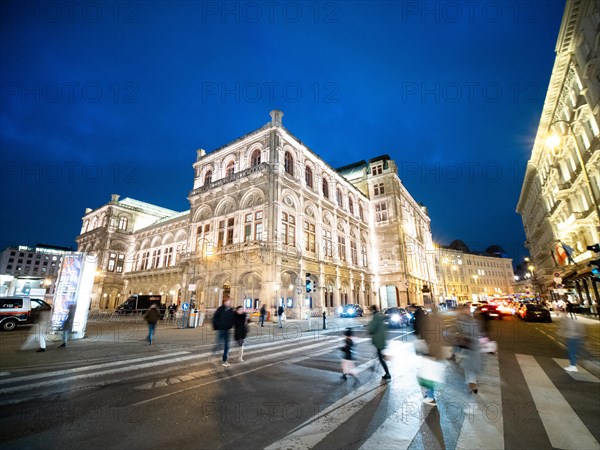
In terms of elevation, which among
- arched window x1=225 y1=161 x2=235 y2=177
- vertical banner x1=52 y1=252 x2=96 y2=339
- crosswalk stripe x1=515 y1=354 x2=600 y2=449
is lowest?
crosswalk stripe x1=515 y1=354 x2=600 y2=449

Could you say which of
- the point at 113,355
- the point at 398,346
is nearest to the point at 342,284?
the point at 398,346

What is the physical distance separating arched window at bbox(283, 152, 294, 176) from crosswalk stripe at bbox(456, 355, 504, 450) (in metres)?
28.7

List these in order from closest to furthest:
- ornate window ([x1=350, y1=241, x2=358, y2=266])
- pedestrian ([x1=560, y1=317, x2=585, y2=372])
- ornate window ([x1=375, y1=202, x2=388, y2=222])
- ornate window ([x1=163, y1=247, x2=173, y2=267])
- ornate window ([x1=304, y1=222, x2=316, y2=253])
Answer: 1. pedestrian ([x1=560, y1=317, x2=585, y2=372])
2. ornate window ([x1=304, y1=222, x2=316, y2=253])
3. ornate window ([x1=350, y1=241, x2=358, y2=266])
4. ornate window ([x1=163, y1=247, x2=173, y2=267])
5. ornate window ([x1=375, y1=202, x2=388, y2=222])

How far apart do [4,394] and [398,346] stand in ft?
40.8

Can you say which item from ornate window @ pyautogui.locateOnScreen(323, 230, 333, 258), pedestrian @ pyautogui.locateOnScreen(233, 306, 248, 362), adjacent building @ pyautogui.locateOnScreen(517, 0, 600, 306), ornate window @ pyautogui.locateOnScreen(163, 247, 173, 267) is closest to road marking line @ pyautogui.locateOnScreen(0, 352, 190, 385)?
pedestrian @ pyautogui.locateOnScreen(233, 306, 248, 362)

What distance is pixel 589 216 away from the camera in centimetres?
2380

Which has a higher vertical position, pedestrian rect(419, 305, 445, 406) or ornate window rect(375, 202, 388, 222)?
ornate window rect(375, 202, 388, 222)

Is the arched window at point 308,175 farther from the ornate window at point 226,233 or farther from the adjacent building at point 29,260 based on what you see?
the adjacent building at point 29,260

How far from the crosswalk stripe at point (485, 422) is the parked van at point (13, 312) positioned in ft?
73.8

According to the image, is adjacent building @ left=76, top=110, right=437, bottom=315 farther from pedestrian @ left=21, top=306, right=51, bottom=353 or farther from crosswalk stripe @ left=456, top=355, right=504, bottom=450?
crosswalk stripe @ left=456, top=355, right=504, bottom=450

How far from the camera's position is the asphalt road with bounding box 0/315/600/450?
390 centimetres

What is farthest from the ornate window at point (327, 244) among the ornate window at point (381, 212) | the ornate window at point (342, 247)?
the ornate window at point (381, 212)

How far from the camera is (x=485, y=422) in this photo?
4.49 meters

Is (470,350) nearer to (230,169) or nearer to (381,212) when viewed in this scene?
(230,169)
